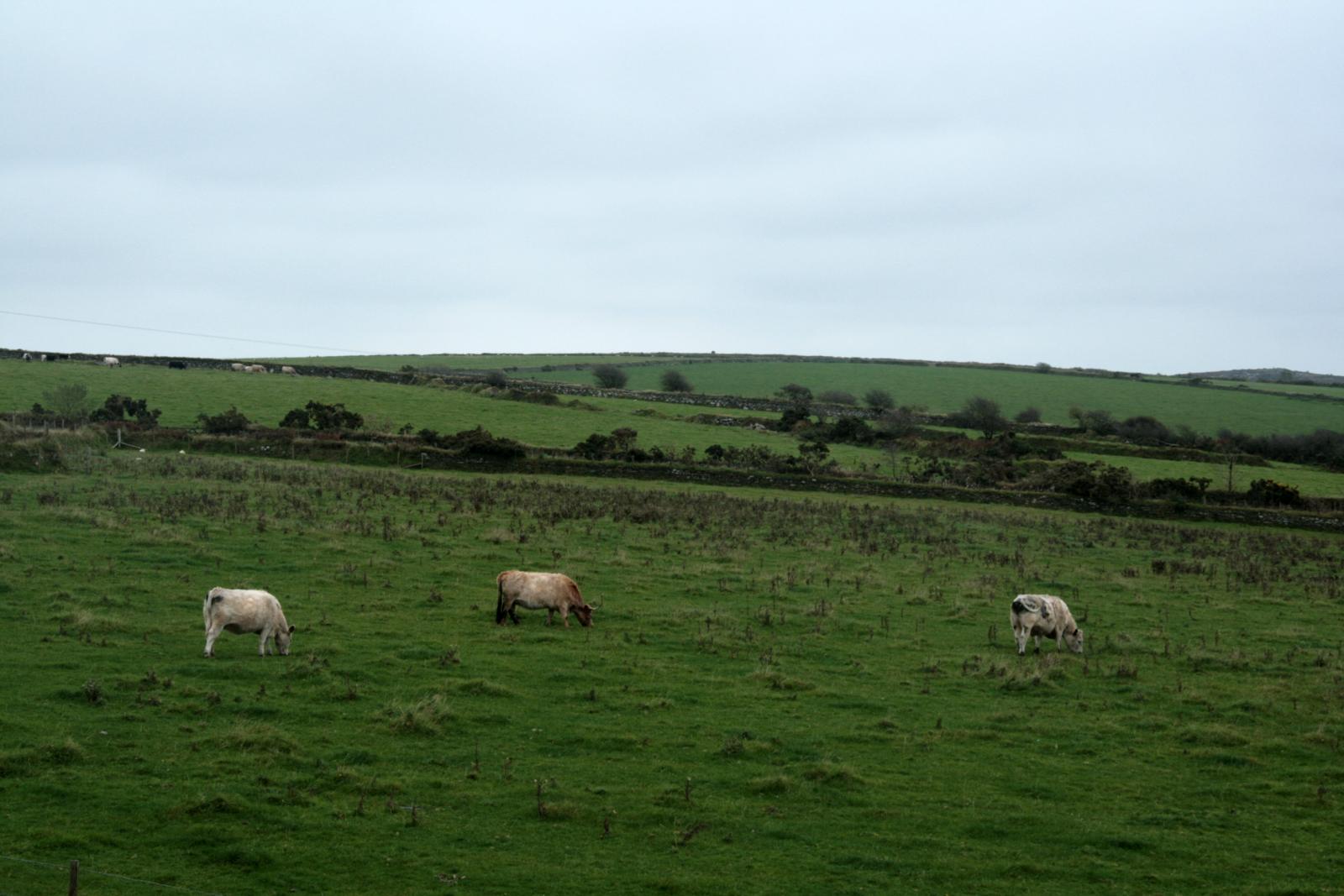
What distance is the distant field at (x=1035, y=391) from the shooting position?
119375 millimetres

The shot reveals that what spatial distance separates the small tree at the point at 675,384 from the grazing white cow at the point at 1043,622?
104 meters

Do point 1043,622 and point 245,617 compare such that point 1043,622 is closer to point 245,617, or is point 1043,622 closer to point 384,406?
point 245,617

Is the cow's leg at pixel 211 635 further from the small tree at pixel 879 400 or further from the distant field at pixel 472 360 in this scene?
the distant field at pixel 472 360

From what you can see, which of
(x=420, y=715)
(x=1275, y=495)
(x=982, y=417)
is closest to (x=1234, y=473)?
(x=1275, y=495)

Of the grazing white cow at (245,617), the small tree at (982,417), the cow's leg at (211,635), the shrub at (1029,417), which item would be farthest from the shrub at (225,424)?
the shrub at (1029,417)

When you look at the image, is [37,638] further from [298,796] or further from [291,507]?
[291,507]

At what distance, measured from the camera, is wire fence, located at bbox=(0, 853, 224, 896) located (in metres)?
10.6

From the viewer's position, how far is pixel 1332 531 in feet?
185

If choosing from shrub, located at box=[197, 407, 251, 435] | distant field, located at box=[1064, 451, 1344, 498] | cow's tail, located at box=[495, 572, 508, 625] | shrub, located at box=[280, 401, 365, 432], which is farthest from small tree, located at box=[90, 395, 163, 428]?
distant field, located at box=[1064, 451, 1344, 498]

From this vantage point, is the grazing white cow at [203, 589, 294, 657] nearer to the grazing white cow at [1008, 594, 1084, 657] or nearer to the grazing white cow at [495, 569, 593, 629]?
the grazing white cow at [495, 569, 593, 629]

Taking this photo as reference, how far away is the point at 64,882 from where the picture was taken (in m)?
10.9

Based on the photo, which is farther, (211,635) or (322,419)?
(322,419)

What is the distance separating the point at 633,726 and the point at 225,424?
56.2 meters

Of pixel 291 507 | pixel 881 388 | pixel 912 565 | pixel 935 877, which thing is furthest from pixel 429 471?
pixel 881 388
